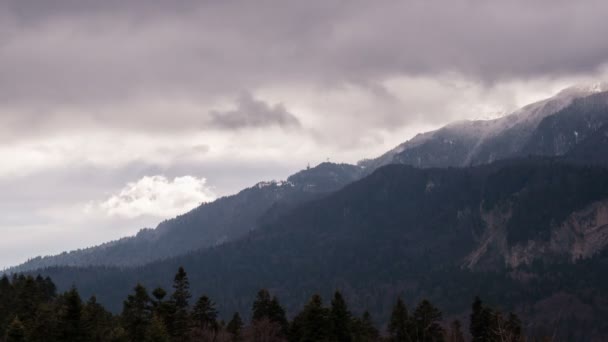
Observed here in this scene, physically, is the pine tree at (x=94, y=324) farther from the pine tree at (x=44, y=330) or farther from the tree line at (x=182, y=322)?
the pine tree at (x=44, y=330)

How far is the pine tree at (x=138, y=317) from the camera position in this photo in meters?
102

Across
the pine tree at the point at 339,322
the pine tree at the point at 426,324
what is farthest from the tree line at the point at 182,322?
the pine tree at the point at 426,324

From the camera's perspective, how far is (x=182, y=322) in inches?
4072

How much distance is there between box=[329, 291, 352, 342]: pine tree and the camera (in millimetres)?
107919

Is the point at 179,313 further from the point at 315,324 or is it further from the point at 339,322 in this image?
the point at 339,322

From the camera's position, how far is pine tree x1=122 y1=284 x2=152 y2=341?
102 m

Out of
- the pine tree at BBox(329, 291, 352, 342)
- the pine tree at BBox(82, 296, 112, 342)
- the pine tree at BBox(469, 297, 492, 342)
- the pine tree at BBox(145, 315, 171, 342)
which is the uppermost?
the pine tree at BBox(82, 296, 112, 342)

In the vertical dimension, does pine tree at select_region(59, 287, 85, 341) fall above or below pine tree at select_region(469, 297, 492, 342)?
above

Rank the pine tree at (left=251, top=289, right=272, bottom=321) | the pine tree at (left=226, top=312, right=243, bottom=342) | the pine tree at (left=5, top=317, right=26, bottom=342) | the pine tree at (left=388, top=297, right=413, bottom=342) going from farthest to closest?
the pine tree at (left=388, top=297, right=413, bottom=342) < the pine tree at (left=251, top=289, right=272, bottom=321) < the pine tree at (left=226, top=312, right=243, bottom=342) < the pine tree at (left=5, top=317, right=26, bottom=342)

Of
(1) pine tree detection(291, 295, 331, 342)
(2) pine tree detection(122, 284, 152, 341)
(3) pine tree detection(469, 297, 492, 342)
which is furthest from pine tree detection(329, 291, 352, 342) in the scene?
(3) pine tree detection(469, 297, 492, 342)

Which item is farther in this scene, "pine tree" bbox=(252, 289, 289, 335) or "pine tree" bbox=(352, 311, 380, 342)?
"pine tree" bbox=(252, 289, 289, 335)

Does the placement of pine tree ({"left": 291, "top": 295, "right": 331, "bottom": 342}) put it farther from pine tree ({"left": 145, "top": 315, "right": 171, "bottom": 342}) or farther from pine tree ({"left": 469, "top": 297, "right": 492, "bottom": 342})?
pine tree ({"left": 469, "top": 297, "right": 492, "bottom": 342})

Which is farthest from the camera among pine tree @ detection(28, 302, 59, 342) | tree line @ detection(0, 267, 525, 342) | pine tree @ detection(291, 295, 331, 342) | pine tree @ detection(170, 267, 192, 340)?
pine tree @ detection(291, 295, 331, 342)

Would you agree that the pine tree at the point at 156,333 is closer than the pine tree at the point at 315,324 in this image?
Yes
